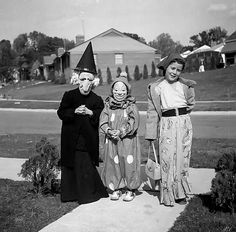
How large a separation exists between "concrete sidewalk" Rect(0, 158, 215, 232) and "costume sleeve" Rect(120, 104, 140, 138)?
0.98 meters

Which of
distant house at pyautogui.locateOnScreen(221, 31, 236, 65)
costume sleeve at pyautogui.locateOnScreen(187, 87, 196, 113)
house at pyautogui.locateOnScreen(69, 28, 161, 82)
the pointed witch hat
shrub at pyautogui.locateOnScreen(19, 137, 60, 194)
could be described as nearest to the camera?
costume sleeve at pyautogui.locateOnScreen(187, 87, 196, 113)

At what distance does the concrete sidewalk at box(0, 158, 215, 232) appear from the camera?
473cm

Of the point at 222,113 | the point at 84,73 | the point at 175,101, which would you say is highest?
the point at 84,73

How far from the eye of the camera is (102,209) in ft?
17.7

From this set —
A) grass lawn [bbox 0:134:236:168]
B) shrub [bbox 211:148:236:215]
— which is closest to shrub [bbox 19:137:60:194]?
shrub [bbox 211:148:236:215]

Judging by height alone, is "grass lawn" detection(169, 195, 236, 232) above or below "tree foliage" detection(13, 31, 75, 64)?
below

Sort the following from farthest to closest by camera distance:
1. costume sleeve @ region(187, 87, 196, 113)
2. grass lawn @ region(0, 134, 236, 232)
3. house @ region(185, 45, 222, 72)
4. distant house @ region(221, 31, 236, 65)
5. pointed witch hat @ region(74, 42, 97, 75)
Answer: distant house @ region(221, 31, 236, 65), house @ region(185, 45, 222, 72), pointed witch hat @ region(74, 42, 97, 75), costume sleeve @ region(187, 87, 196, 113), grass lawn @ region(0, 134, 236, 232)

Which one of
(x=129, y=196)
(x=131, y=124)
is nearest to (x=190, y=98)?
(x=131, y=124)

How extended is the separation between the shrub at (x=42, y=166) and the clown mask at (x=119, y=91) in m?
1.28

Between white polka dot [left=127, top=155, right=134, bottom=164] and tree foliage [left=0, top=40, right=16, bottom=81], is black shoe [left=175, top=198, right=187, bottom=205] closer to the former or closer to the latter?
white polka dot [left=127, top=155, right=134, bottom=164]

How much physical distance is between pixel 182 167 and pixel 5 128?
12.2 m

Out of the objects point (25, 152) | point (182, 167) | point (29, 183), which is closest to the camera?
point (182, 167)

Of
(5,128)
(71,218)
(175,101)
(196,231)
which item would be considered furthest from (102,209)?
(5,128)

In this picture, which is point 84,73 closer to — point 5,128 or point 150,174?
point 150,174
